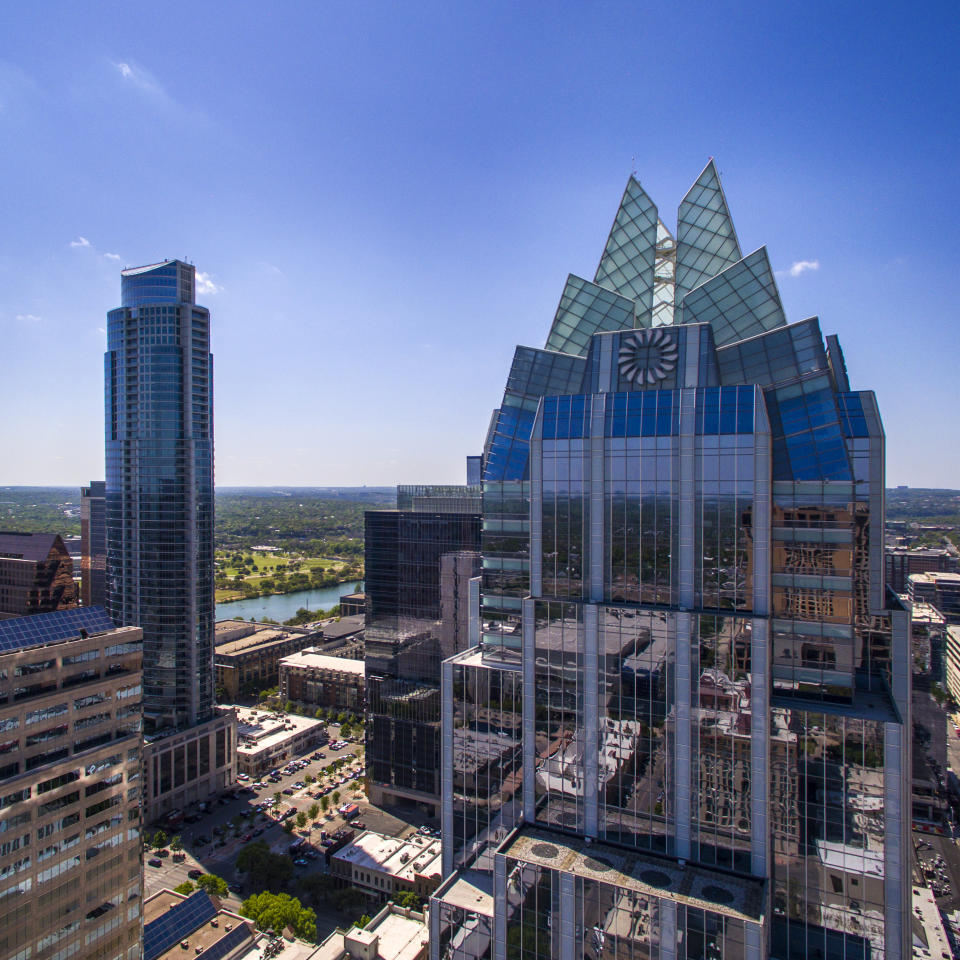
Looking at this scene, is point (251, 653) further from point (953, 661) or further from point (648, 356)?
point (953, 661)

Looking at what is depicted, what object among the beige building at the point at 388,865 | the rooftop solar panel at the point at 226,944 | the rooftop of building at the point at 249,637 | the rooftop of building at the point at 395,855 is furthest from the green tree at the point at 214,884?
the rooftop of building at the point at 249,637

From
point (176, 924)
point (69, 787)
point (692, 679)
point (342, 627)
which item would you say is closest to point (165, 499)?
point (69, 787)

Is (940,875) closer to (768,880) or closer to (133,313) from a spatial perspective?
(768,880)

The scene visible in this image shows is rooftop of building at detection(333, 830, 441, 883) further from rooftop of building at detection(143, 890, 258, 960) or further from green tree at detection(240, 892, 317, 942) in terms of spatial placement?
rooftop of building at detection(143, 890, 258, 960)

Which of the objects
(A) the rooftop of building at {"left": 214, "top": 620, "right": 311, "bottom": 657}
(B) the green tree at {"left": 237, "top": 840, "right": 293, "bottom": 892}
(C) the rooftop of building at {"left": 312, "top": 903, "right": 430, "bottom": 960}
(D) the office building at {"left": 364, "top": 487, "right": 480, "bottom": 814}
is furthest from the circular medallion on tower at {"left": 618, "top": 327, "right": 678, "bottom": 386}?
(A) the rooftop of building at {"left": 214, "top": 620, "right": 311, "bottom": 657}

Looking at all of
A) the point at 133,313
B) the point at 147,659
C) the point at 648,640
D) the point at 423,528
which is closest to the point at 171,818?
the point at 147,659

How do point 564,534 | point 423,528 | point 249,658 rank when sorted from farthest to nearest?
point 249,658 → point 423,528 → point 564,534

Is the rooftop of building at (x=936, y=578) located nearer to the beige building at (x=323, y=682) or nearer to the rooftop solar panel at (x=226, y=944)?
the beige building at (x=323, y=682)
